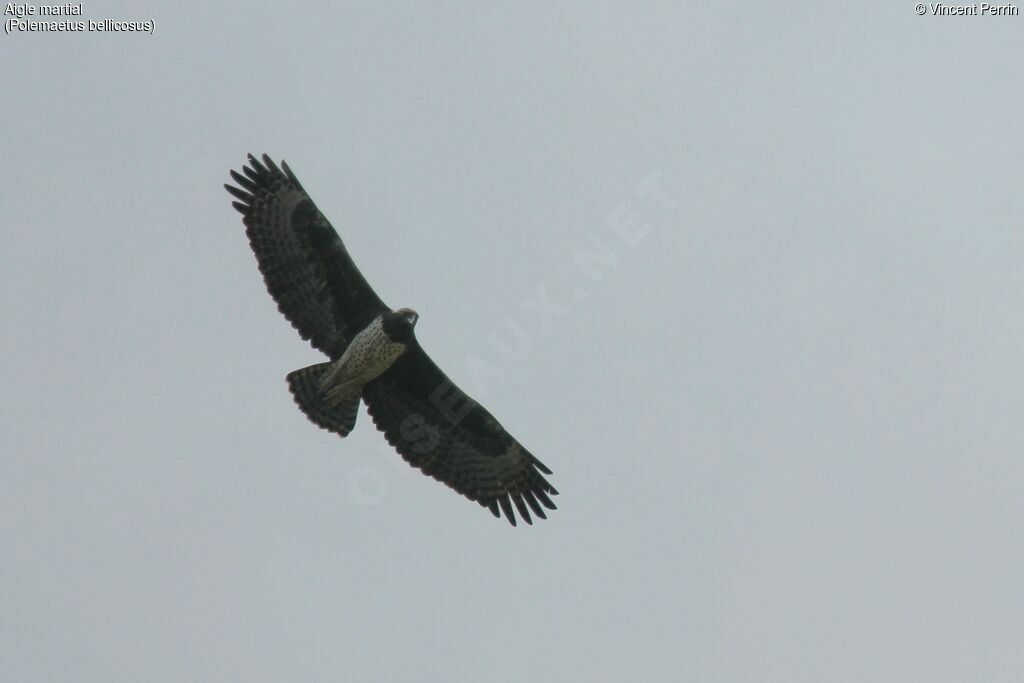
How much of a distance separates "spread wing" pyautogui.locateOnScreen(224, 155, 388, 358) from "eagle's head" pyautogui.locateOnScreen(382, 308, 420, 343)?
0.30 m

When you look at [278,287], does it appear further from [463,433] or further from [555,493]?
[555,493]

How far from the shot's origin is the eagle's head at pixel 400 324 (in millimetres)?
17359

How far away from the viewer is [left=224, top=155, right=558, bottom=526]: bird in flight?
57.6 feet

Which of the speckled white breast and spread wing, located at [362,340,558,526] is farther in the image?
spread wing, located at [362,340,558,526]

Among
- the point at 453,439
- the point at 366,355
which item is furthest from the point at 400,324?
the point at 453,439

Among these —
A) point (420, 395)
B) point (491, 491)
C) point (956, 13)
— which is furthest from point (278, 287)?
point (956, 13)

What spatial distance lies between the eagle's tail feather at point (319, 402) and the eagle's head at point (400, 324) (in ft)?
2.66

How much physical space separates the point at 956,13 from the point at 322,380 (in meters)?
9.55

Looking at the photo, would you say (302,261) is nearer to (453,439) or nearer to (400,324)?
(400,324)

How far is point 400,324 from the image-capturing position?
1736 centimetres

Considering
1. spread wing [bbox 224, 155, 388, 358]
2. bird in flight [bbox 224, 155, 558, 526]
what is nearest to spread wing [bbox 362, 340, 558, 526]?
bird in flight [bbox 224, 155, 558, 526]

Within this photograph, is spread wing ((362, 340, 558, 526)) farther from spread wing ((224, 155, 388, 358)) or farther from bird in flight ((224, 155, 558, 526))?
spread wing ((224, 155, 388, 358))

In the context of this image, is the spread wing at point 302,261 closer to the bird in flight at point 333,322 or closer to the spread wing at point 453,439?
the bird in flight at point 333,322

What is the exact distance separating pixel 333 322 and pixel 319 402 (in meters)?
0.88
